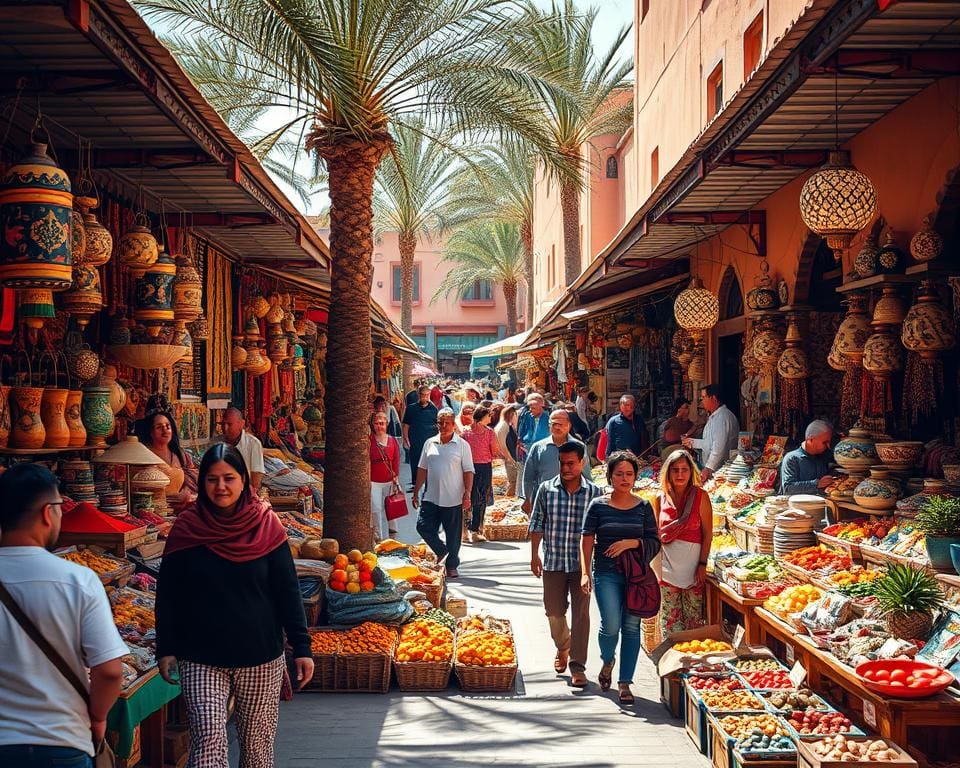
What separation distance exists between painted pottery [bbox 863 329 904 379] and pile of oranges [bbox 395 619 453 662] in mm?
3615

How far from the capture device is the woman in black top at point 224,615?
416 centimetres

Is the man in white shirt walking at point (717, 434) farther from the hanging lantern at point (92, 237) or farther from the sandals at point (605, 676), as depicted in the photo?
the hanging lantern at point (92, 237)

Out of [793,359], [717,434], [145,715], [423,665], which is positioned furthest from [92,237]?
[717,434]

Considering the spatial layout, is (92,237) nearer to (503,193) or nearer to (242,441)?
(242,441)

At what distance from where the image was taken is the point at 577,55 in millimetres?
21938

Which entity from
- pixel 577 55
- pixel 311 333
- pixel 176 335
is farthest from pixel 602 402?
pixel 176 335

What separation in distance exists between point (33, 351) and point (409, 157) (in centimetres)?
2122

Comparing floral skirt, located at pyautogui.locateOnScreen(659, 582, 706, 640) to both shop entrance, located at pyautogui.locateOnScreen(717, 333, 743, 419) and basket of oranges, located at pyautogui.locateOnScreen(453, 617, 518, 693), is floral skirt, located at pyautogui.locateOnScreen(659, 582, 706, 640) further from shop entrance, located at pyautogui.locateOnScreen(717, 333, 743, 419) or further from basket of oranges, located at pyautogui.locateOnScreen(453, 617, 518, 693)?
shop entrance, located at pyautogui.locateOnScreen(717, 333, 743, 419)

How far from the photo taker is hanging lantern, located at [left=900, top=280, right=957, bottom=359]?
22.2ft

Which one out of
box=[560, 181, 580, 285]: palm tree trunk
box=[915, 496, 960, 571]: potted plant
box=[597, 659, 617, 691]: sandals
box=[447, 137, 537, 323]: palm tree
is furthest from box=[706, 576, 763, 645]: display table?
box=[447, 137, 537, 323]: palm tree

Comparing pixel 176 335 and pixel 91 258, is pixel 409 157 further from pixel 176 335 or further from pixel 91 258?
pixel 91 258

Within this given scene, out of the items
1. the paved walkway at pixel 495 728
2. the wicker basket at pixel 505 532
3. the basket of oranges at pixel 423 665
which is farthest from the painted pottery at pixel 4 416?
the wicker basket at pixel 505 532

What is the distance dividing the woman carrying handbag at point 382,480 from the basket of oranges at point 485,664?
3.93 meters

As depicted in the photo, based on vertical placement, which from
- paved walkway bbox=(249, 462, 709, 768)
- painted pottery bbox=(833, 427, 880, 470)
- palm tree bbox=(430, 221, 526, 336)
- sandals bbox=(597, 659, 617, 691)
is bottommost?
paved walkway bbox=(249, 462, 709, 768)
